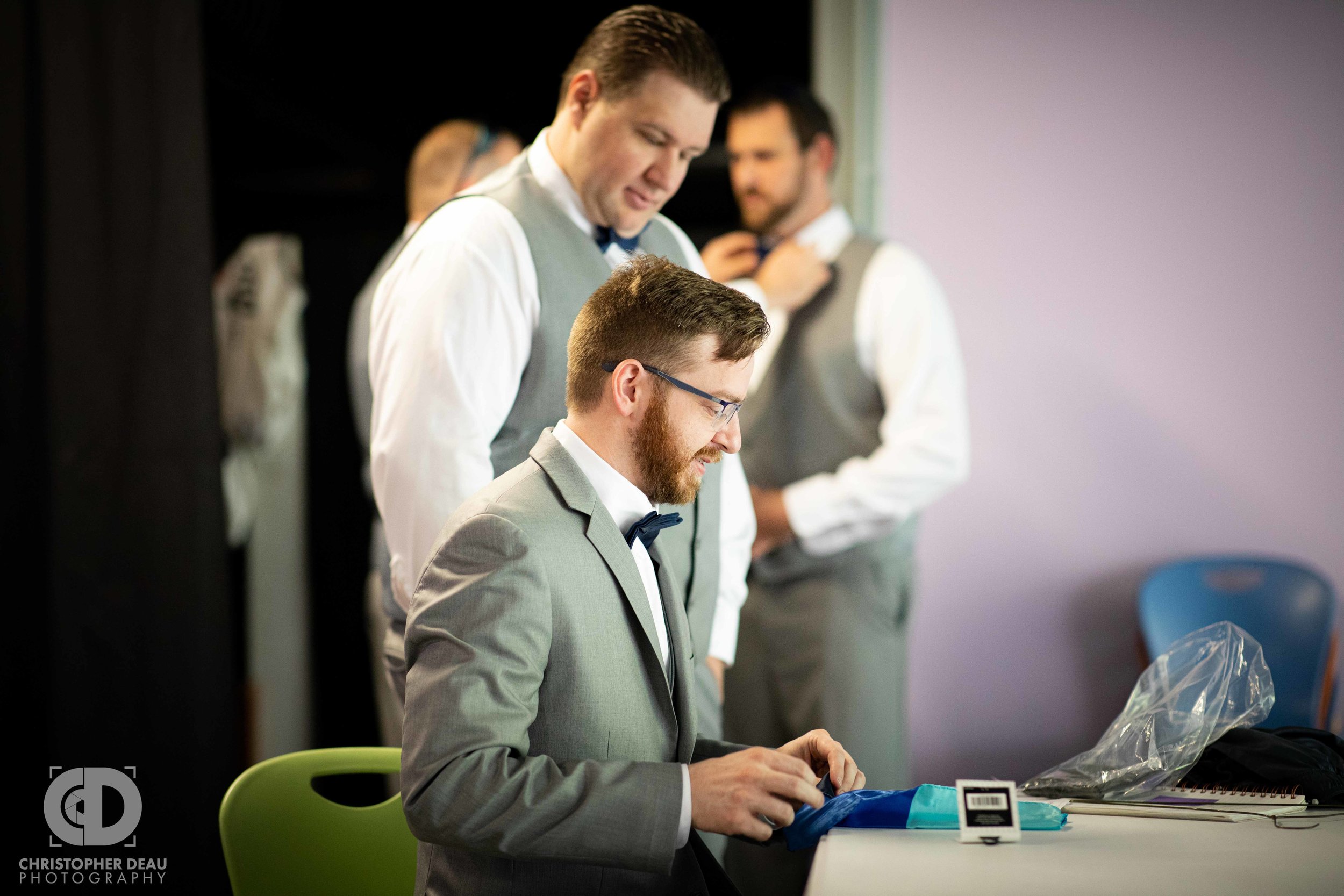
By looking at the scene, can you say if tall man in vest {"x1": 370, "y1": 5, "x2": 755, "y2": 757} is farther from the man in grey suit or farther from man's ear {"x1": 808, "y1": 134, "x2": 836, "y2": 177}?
man's ear {"x1": 808, "y1": 134, "x2": 836, "y2": 177}

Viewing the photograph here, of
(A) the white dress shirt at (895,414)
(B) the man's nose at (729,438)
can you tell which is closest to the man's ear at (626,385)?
(B) the man's nose at (729,438)

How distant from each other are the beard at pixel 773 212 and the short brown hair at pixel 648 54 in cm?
109

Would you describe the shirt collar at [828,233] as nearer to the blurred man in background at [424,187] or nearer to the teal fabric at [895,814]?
the blurred man in background at [424,187]

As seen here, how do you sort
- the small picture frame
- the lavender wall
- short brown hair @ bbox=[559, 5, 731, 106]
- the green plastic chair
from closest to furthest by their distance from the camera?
the small picture frame < the green plastic chair < short brown hair @ bbox=[559, 5, 731, 106] < the lavender wall

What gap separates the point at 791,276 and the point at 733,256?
164 millimetres

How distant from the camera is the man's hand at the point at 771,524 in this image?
9.16ft

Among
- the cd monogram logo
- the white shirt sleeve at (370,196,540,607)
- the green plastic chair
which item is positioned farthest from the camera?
the cd monogram logo

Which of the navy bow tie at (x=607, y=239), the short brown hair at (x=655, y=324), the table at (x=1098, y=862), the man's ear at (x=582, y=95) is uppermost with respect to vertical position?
the man's ear at (x=582, y=95)

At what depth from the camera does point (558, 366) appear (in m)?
1.65

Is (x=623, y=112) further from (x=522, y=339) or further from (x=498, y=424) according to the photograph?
(x=498, y=424)

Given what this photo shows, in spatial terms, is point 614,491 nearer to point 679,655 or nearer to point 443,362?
point 679,655

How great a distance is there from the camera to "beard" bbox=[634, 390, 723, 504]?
1217 millimetres

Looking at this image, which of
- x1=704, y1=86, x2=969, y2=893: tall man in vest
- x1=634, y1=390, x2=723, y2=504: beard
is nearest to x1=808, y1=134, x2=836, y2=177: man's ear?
x1=704, y1=86, x2=969, y2=893: tall man in vest

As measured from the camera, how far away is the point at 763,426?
111 inches
